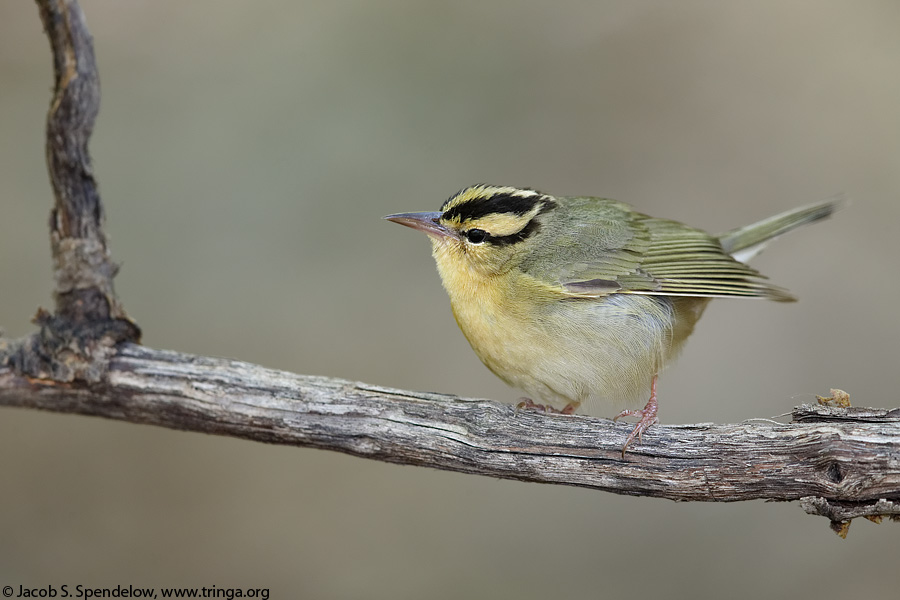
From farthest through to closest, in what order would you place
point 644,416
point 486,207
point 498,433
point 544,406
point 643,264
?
1. point 544,406
2. point 643,264
3. point 486,207
4. point 644,416
5. point 498,433

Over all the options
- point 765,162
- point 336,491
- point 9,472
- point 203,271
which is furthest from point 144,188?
point 765,162

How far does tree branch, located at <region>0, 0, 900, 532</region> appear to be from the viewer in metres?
3.56

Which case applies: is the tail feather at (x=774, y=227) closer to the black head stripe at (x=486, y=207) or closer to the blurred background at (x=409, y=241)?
the black head stripe at (x=486, y=207)

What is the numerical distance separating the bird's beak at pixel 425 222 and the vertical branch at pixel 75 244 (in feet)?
5.39

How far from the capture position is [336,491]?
21.5 feet

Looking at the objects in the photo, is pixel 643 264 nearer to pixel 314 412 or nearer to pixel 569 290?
pixel 569 290

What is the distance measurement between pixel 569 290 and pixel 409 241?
3.88 metres

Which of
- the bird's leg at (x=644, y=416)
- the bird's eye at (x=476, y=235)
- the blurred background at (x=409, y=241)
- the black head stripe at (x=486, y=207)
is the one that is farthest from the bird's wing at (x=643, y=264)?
the blurred background at (x=409, y=241)

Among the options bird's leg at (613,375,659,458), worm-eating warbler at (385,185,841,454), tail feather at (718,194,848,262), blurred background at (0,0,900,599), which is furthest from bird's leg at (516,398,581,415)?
blurred background at (0,0,900,599)

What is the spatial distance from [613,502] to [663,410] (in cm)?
90

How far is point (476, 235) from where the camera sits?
15.3ft

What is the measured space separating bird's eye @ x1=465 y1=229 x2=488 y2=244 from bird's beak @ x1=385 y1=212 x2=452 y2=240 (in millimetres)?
119

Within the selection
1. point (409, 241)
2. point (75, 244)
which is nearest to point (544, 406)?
point (75, 244)

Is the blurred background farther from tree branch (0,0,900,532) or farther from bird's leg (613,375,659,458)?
tree branch (0,0,900,532)
